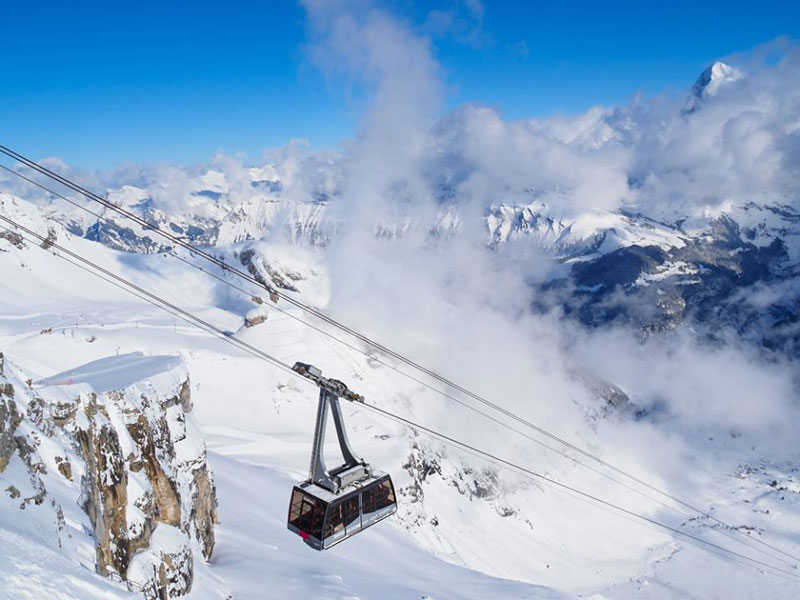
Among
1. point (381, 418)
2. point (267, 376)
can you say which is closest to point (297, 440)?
point (267, 376)

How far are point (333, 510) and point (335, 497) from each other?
1.65 feet

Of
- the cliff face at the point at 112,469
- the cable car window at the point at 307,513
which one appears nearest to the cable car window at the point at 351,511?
the cable car window at the point at 307,513

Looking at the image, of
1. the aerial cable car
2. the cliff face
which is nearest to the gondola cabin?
the aerial cable car

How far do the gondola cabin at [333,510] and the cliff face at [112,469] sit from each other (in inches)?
323

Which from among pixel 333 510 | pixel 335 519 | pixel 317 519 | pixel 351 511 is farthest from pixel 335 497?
pixel 351 511

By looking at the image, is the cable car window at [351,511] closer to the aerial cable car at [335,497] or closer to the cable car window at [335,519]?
the aerial cable car at [335,497]

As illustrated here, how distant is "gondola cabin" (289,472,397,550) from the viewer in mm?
20969

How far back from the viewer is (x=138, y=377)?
32.9m

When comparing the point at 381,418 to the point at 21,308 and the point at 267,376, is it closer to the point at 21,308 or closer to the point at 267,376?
the point at 267,376

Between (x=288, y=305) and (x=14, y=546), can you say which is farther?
(x=288, y=305)

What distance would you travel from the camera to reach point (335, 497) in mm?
21188

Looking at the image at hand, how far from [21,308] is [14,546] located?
116 m

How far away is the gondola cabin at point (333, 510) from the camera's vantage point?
21.0 metres

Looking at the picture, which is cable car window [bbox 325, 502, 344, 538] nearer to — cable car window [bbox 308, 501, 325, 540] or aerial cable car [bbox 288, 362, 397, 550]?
aerial cable car [bbox 288, 362, 397, 550]
